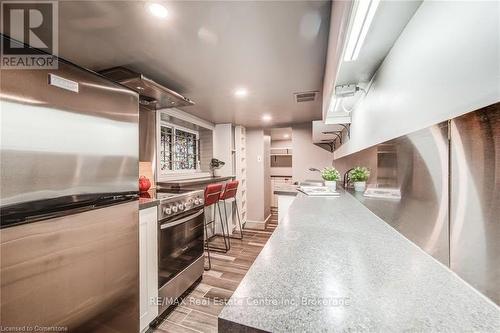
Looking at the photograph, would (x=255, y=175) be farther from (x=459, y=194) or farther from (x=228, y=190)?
(x=459, y=194)

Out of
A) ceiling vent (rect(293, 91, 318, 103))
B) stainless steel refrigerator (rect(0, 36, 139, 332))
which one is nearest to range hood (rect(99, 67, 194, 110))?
stainless steel refrigerator (rect(0, 36, 139, 332))

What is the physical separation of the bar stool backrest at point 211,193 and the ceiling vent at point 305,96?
147 centimetres

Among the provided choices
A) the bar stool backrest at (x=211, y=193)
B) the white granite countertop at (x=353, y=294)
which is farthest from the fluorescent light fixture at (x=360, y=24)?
the bar stool backrest at (x=211, y=193)

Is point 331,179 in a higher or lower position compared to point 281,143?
lower

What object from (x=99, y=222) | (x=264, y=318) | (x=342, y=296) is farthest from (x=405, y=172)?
(x=99, y=222)

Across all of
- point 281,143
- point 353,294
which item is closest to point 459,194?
point 353,294

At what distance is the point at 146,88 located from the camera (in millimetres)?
1624

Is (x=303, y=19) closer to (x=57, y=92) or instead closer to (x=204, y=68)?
(x=204, y=68)

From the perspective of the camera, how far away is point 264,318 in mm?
334

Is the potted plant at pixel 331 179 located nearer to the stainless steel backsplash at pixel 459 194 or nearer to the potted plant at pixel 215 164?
the stainless steel backsplash at pixel 459 194

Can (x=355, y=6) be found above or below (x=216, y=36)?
below

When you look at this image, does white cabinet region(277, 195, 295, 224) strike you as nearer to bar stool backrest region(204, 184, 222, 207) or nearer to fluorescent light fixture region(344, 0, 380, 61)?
bar stool backrest region(204, 184, 222, 207)

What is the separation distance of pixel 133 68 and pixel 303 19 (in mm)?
1360

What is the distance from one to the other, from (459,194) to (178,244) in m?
1.82
